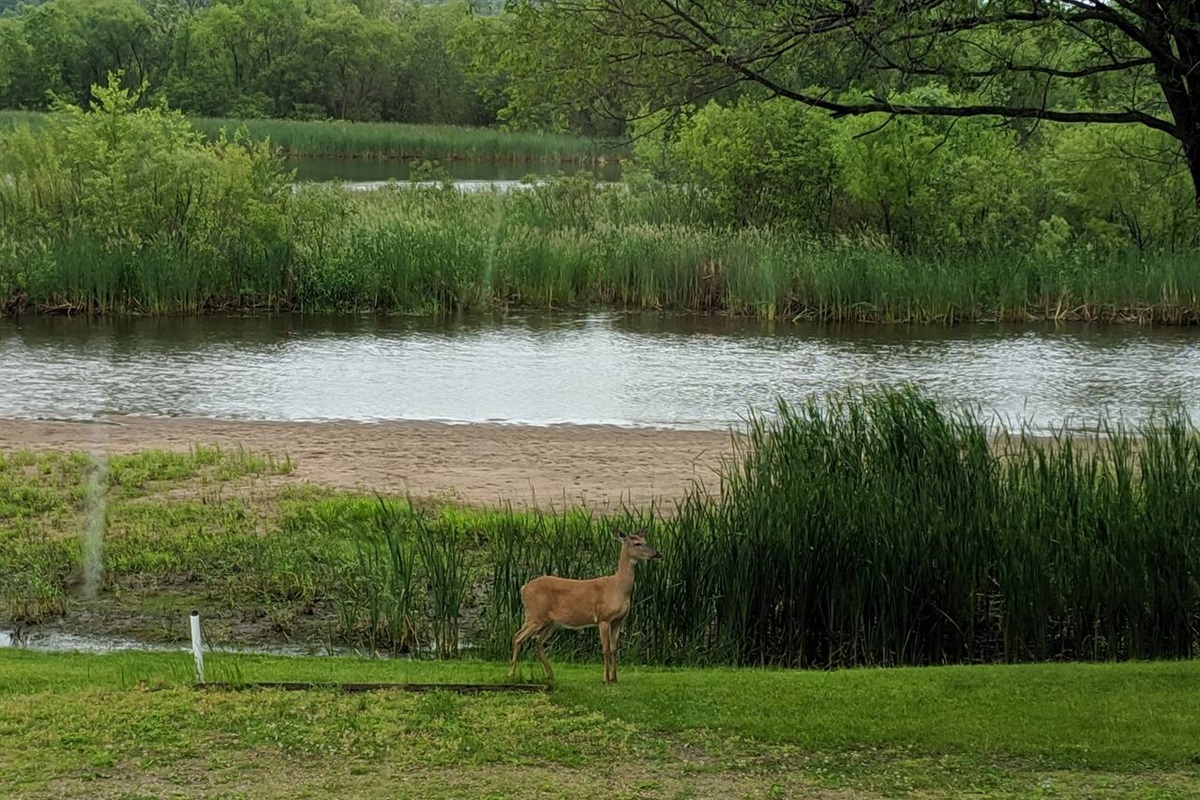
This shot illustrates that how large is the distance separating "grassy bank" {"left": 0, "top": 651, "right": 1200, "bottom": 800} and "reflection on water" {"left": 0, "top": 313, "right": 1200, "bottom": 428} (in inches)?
403

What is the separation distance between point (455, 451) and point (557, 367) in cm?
709

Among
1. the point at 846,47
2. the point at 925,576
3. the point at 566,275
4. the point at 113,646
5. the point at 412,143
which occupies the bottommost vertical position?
the point at 113,646

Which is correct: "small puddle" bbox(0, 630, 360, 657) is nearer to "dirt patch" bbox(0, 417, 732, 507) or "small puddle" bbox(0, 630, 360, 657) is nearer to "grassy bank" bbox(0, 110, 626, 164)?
"dirt patch" bbox(0, 417, 732, 507)

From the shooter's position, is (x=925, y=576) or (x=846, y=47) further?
(x=846, y=47)

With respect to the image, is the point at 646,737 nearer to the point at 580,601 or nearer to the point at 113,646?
the point at 580,601

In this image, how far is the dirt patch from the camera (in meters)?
13.6

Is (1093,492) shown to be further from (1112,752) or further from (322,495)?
(322,495)

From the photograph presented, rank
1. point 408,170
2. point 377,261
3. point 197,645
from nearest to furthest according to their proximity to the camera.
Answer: point 197,645 → point 377,261 → point 408,170

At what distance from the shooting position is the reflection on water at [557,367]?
19047 mm

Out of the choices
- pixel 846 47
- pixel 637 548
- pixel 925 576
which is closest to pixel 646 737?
pixel 637 548

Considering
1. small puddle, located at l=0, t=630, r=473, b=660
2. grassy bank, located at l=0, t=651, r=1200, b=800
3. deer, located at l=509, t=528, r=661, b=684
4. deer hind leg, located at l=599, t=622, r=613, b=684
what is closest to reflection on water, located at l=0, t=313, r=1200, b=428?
small puddle, located at l=0, t=630, r=473, b=660

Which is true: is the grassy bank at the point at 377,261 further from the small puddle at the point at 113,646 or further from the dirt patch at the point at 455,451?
the small puddle at the point at 113,646

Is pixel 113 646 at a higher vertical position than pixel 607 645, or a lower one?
lower

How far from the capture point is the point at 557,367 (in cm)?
2245
